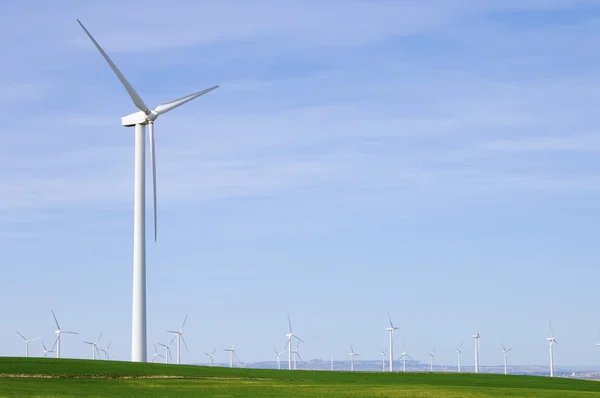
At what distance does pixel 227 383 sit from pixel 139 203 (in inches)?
896

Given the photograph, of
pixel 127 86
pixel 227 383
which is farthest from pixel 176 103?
pixel 227 383

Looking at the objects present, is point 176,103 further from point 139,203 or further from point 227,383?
point 227,383

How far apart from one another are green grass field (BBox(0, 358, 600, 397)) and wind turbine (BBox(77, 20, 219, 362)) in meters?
4.81

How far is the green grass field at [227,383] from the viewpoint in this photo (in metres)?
47.3

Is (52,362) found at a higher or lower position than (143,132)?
lower

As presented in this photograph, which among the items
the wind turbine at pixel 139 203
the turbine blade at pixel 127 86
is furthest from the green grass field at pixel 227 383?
the turbine blade at pixel 127 86

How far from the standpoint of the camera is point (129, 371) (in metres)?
60.2

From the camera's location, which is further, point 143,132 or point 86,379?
point 143,132

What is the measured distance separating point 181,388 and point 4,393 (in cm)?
1041

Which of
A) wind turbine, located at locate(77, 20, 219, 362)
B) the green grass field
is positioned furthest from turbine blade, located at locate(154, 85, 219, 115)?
the green grass field

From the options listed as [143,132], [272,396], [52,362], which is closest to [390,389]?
[272,396]

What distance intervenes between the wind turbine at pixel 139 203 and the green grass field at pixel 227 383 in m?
4.81

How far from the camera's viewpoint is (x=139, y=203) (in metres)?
74.2

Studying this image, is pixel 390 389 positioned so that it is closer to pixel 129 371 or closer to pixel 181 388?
pixel 181 388
